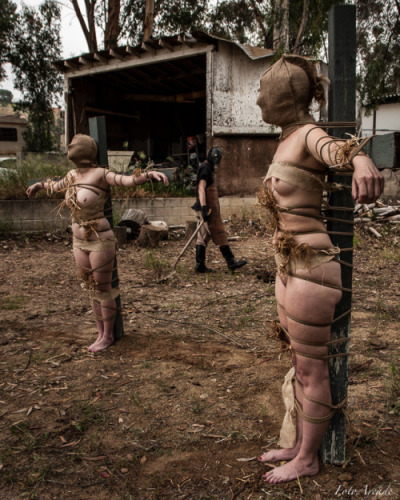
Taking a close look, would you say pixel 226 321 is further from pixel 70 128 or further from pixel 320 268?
pixel 70 128

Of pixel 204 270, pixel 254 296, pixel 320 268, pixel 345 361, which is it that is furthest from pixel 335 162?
pixel 204 270

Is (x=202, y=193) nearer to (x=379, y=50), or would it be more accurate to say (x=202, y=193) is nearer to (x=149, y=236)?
(x=149, y=236)

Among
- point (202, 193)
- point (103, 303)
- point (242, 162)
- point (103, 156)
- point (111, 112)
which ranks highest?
point (111, 112)

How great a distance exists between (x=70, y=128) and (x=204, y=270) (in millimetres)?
8267

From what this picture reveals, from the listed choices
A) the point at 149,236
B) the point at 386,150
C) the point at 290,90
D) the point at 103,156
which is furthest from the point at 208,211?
the point at 386,150

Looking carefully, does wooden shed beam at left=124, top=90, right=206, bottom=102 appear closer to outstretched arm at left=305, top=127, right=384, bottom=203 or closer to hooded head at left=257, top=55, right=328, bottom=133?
hooded head at left=257, top=55, right=328, bottom=133

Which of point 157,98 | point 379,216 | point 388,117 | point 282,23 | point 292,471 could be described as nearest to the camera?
point 292,471

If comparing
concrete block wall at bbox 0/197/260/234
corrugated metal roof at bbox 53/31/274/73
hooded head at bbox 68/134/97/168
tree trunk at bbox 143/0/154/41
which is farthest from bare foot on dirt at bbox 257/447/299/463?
tree trunk at bbox 143/0/154/41

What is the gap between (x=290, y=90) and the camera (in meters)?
2.11

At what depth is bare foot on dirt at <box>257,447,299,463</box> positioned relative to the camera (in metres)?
2.34

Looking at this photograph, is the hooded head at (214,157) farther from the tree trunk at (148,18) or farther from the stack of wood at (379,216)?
the tree trunk at (148,18)

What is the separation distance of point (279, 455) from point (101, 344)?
2176mm

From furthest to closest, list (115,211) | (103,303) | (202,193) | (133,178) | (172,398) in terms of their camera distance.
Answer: (115,211) → (202,193) → (103,303) → (133,178) → (172,398)

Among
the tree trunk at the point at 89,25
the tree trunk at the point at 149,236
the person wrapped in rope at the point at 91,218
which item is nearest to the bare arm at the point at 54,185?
the person wrapped in rope at the point at 91,218
